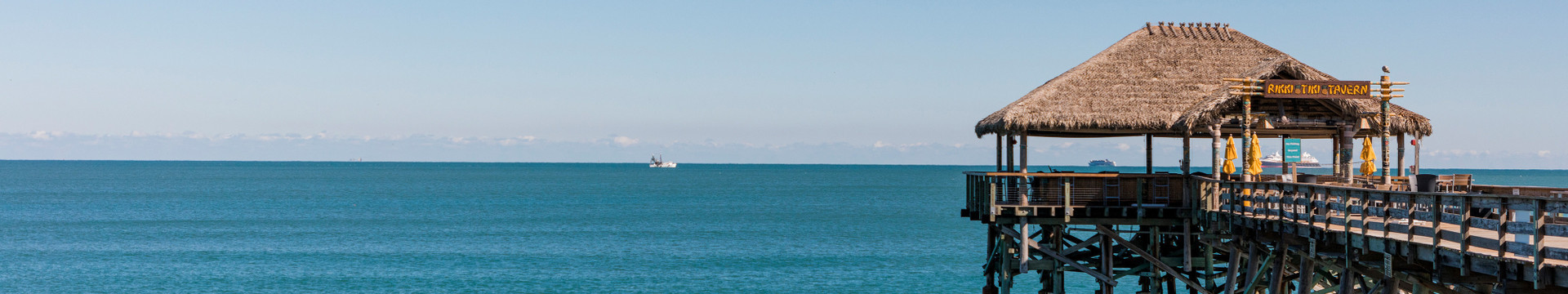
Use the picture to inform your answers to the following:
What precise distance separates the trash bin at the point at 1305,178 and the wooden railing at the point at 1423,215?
237cm

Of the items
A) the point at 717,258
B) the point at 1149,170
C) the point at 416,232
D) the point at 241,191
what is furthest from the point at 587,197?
the point at 1149,170

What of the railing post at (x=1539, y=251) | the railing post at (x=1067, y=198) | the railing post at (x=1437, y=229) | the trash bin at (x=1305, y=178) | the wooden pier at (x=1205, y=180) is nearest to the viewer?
the railing post at (x=1539, y=251)

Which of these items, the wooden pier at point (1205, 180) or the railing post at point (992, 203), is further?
the railing post at point (992, 203)

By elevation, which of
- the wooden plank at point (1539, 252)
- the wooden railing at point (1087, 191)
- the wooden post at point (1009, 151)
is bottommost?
the wooden plank at point (1539, 252)

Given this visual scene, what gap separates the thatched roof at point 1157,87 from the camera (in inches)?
768

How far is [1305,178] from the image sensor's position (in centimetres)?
2153

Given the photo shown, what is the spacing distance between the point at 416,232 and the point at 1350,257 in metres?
51.5

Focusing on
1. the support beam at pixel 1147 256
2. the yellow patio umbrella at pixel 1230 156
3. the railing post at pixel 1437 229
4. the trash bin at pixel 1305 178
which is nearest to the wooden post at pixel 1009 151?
the support beam at pixel 1147 256

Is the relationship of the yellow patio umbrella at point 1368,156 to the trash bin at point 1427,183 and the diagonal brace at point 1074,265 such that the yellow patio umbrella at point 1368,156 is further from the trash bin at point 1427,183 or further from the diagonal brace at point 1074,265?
the diagonal brace at point 1074,265

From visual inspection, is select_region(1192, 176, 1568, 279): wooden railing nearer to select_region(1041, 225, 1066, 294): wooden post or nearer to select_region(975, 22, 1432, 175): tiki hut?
select_region(975, 22, 1432, 175): tiki hut

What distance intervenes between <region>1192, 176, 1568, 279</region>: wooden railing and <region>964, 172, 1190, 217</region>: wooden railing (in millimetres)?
942

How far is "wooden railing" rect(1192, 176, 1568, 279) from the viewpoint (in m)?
11.3

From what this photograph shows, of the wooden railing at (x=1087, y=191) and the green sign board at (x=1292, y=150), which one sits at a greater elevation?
the green sign board at (x=1292, y=150)

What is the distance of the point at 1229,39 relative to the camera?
22.8m
